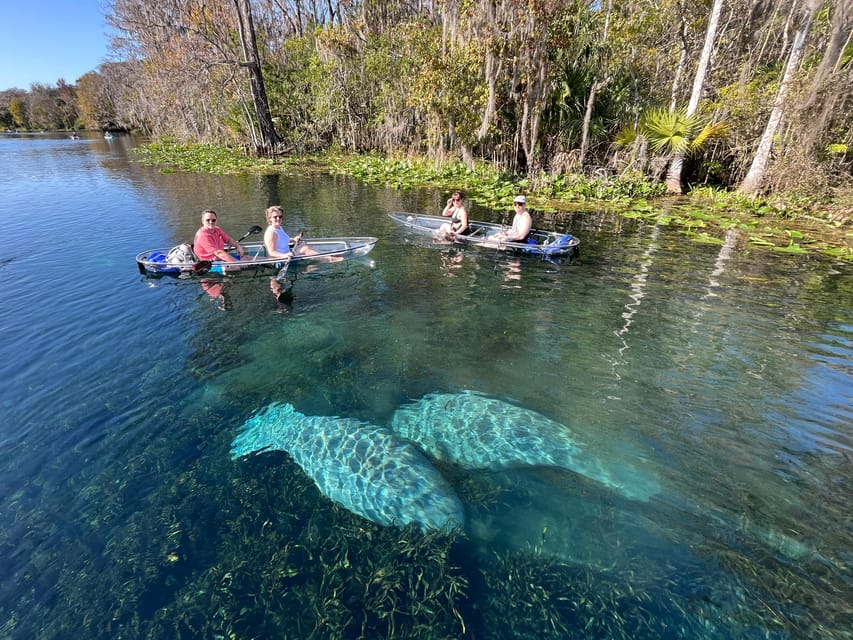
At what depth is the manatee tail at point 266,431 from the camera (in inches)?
177

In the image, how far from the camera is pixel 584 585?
10.5 feet

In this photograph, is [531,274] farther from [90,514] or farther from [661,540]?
[90,514]

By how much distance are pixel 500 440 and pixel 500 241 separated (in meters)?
6.79

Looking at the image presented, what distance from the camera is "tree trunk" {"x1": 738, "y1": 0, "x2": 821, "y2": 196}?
13.2 meters

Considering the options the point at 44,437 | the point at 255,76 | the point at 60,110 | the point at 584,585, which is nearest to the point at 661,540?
the point at 584,585

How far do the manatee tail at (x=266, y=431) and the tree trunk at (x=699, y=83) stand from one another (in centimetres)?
1699

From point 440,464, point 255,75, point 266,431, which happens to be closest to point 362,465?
point 440,464

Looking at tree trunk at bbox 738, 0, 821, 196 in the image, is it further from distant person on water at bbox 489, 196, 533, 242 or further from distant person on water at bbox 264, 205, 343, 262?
distant person on water at bbox 264, 205, 343, 262

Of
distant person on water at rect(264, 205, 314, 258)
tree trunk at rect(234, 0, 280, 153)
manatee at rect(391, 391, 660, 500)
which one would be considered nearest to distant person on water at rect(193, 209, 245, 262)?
distant person on water at rect(264, 205, 314, 258)

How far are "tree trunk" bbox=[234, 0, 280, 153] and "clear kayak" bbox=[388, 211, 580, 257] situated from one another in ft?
72.0

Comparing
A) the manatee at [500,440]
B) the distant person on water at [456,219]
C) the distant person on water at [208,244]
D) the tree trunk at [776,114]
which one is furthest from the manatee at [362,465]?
the tree trunk at [776,114]

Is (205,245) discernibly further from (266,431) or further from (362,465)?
(362,465)

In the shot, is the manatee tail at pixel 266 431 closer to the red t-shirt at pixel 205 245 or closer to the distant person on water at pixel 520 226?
the red t-shirt at pixel 205 245

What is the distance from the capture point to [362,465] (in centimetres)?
409
